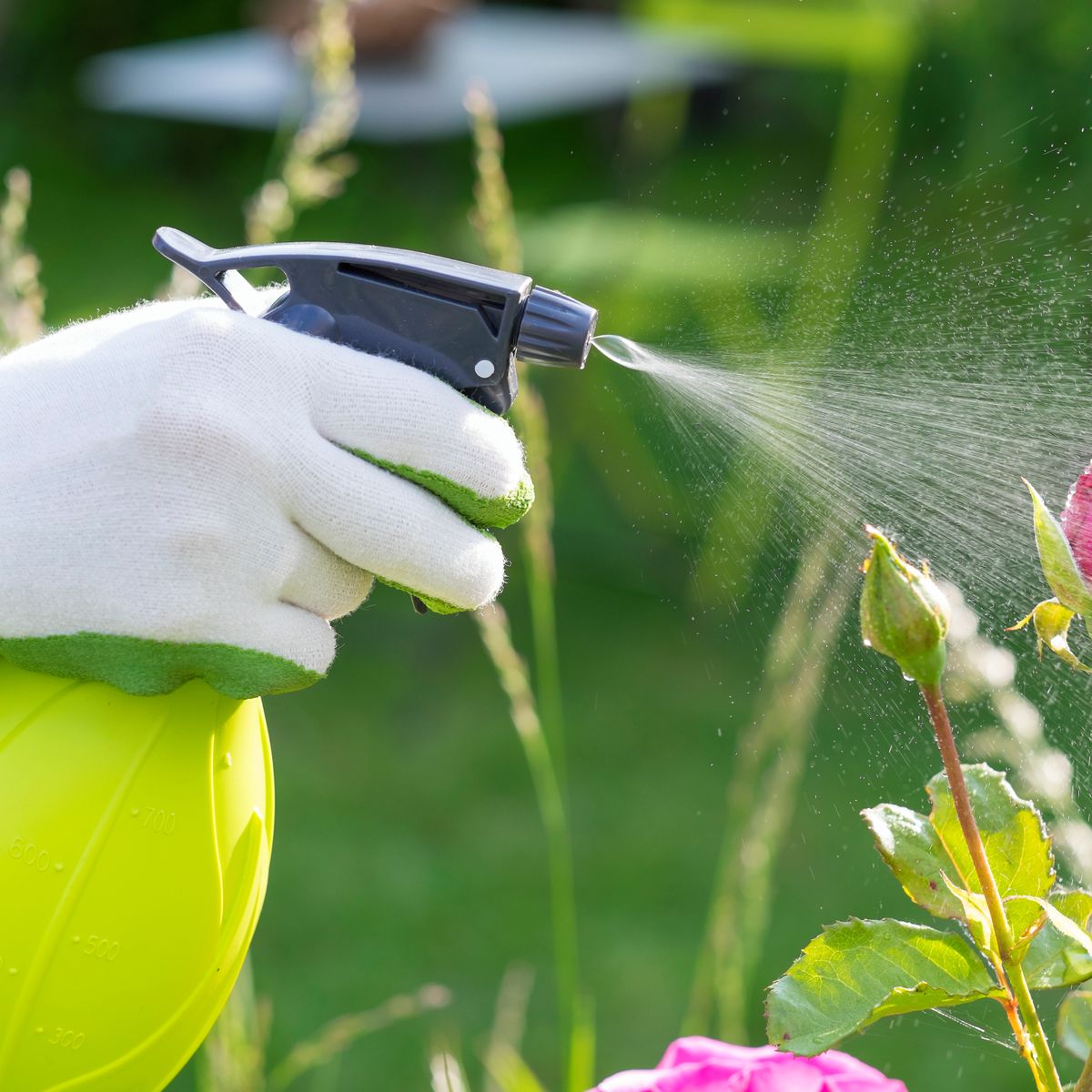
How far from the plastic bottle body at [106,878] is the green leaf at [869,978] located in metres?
0.25

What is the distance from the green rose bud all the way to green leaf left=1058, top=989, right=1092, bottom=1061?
0.16 m

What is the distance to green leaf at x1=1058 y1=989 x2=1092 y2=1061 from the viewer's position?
484 millimetres

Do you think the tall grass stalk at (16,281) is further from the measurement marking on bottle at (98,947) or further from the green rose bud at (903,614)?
the green rose bud at (903,614)

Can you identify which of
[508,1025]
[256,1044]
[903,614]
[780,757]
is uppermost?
[903,614]

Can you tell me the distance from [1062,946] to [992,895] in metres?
0.04

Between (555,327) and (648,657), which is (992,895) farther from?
(648,657)

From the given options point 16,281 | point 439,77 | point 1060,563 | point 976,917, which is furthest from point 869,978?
point 439,77

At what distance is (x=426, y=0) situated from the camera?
14.1 ft

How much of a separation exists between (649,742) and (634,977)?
27.1 inches

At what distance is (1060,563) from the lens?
428 mm

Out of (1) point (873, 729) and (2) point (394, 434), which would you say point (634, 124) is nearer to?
(1) point (873, 729)

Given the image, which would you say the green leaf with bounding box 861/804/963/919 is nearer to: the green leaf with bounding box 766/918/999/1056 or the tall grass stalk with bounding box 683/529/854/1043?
the green leaf with bounding box 766/918/999/1056

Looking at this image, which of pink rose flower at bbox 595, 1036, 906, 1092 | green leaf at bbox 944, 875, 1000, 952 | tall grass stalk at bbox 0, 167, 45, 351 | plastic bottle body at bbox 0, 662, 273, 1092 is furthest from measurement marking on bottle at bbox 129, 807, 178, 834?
tall grass stalk at bbox 0, 167, 45, 351

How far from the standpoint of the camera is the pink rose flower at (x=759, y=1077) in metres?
Result: 0.49
